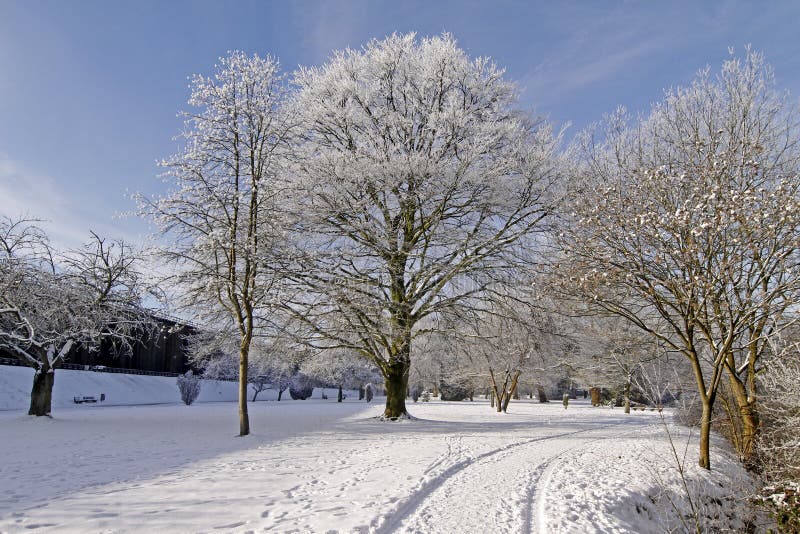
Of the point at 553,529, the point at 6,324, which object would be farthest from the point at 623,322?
the point at 6,324

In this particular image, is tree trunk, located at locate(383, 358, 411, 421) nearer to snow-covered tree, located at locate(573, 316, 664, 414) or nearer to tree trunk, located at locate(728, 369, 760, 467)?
snow-covered tree, located at locate(573, 316, 664, 414)

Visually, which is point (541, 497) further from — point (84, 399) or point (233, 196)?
point (84, 399)

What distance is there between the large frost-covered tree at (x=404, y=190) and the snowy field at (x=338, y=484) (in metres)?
4.58

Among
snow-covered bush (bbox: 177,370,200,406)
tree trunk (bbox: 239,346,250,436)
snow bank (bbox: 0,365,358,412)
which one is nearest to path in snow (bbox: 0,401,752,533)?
tree trunk (bbox: 239,346,250,436)

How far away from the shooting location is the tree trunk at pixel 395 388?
17.1 meters

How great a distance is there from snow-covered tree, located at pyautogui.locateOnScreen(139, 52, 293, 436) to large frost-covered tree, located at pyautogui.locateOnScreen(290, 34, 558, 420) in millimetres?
1293

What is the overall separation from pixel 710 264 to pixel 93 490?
372 inches

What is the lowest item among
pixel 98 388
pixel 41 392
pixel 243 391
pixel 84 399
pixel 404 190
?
pixel 84 399

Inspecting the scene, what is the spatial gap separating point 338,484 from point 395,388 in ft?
34.9

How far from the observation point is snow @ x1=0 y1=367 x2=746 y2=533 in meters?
5.11

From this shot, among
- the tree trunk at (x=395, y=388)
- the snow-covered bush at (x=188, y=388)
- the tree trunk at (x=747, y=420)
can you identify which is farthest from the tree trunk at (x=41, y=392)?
the tree trunk at (x=747, y=420)

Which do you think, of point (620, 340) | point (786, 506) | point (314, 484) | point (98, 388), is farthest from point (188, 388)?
point (786, 506)

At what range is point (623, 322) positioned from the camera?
14617 mm

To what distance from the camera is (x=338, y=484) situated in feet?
21.9
